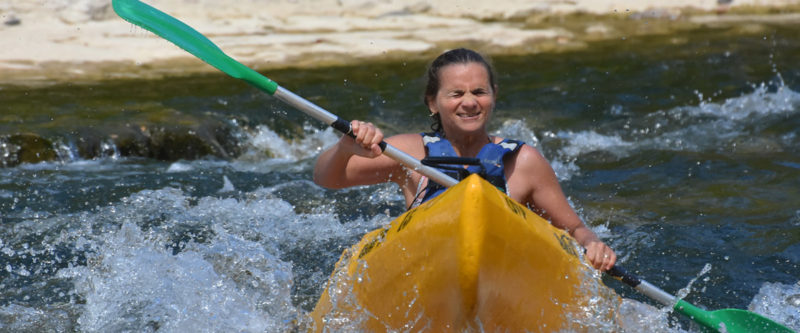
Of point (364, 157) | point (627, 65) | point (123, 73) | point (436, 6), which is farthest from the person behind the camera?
point (436, 6)

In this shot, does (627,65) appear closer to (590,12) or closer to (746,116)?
(746,116)

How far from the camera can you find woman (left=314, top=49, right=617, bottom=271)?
10.0 feet

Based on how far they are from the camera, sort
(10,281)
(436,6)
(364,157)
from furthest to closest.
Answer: (436,6) < (10,281) < (364,157)

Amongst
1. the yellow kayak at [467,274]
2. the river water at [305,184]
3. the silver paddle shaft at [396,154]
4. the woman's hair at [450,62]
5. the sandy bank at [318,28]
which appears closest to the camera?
the yellow kayak at [467,274]

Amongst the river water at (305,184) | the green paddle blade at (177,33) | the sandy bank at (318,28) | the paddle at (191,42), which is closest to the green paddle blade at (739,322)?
the river water at (305,184)

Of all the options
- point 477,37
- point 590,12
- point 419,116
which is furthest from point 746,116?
point 590,12

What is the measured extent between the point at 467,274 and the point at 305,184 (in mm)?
2751

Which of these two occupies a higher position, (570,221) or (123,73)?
(570,221)

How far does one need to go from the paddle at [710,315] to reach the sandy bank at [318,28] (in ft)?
15.2

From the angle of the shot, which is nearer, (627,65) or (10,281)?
(10,281)

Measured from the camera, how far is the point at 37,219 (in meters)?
4.16

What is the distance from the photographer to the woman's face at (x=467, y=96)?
3.05m

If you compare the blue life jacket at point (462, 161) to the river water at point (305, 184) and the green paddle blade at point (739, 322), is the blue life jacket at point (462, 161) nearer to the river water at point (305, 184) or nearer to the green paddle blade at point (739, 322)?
the river water at point (305, 184)

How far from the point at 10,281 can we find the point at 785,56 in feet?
20.8
